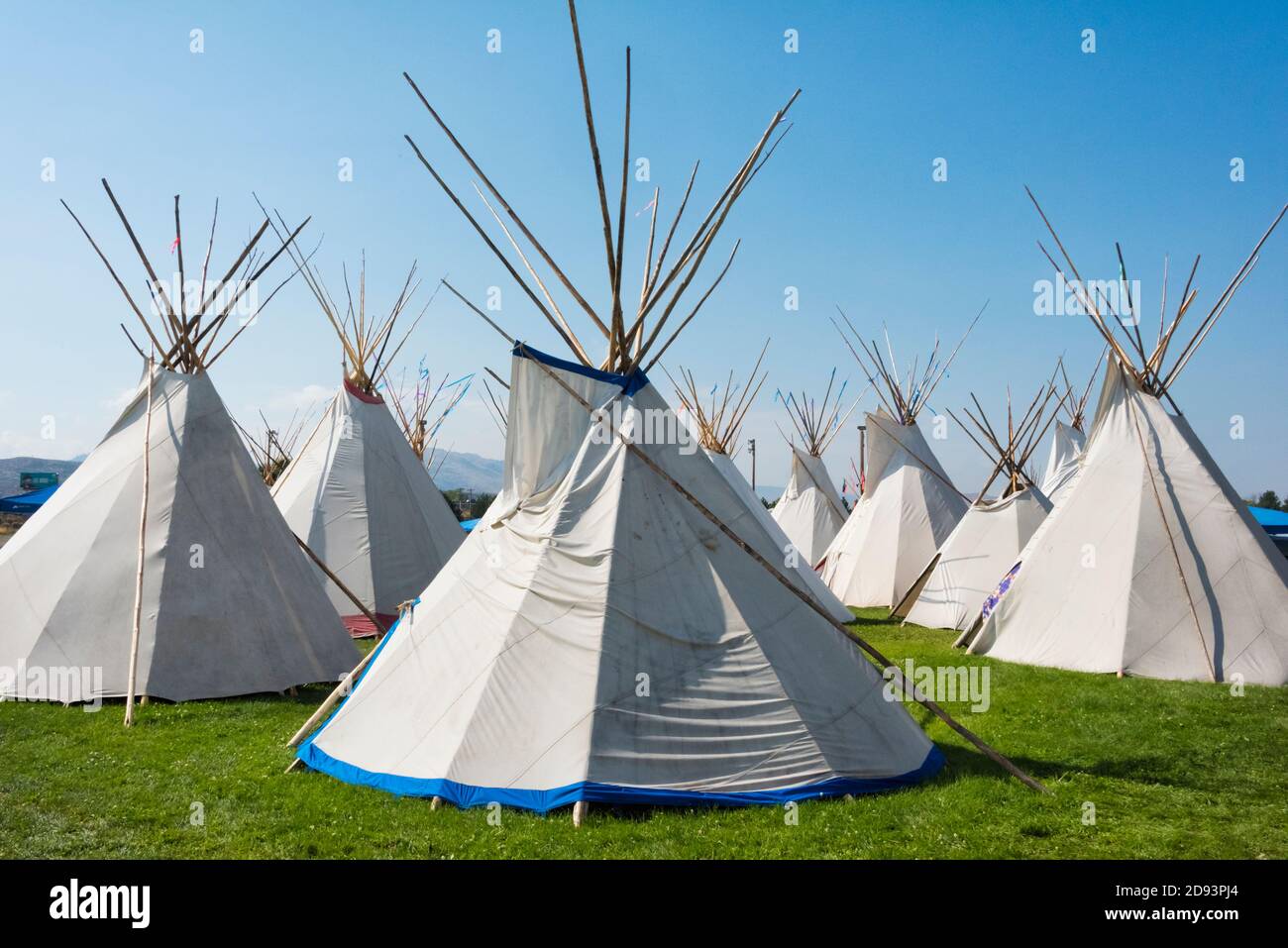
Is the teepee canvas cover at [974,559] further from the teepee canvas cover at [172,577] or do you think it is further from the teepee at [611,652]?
the teepee canvas cover at [172,577]

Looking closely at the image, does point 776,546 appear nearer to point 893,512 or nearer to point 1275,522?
point 893,512

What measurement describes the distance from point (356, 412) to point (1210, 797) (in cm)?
1204

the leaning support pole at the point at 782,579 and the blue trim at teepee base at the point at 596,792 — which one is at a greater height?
the leaning support pole at the point at 782,579

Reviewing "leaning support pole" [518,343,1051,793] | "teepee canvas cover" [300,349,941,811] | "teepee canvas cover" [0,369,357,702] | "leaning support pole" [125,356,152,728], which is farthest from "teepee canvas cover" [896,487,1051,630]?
"leaning support pole" [125,356,152,728]

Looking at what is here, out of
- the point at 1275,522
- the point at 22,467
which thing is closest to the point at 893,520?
the point at 1275,522

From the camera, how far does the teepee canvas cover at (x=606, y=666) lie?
5.25 meters

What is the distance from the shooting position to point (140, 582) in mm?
7969

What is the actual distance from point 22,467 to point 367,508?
114m

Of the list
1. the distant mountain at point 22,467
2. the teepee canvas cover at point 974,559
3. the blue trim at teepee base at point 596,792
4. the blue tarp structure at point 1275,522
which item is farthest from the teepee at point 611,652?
the distant mountain at point 22,467

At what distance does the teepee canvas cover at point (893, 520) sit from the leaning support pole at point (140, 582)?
11922 mm

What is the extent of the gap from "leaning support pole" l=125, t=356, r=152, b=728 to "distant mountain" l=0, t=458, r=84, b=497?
3647 inches

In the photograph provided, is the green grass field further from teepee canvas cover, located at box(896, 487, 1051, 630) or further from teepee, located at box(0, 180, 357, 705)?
teepee canvas cover, located at box(896, 487, 1051, 630)

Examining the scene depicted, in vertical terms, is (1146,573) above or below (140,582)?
below
